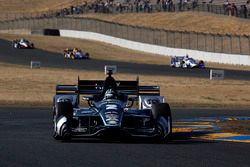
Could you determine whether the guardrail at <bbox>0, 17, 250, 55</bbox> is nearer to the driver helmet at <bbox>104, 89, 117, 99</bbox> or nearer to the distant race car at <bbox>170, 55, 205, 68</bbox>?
the distant race car at <bbox>170, 55, 205, 68</bbox>

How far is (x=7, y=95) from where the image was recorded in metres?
29.0

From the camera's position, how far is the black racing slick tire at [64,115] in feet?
43.7

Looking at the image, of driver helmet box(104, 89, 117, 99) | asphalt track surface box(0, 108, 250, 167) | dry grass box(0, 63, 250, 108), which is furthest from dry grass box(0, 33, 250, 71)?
asphalt track surface box(0, 108, 250, 167)

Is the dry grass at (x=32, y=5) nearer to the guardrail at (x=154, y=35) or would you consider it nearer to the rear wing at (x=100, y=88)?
the guardrail at (x=154, y=35)

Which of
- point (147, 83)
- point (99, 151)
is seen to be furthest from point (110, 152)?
point (147, 83)

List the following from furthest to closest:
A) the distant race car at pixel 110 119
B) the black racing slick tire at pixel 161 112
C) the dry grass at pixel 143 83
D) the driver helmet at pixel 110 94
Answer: the dry grass at pixel 143 83, the driver helmet at pixel 110 94, the black racing slick tire at pixel 161 112, the distant race car at pixel 110 119

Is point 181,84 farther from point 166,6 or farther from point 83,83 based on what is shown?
point 166,6

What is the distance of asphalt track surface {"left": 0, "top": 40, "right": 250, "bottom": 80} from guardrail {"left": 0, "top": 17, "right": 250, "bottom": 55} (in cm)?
589

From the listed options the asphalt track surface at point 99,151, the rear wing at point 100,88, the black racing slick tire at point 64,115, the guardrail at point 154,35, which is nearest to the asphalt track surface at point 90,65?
the guardrail at point 154,35

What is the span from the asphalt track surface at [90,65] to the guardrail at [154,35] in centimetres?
589

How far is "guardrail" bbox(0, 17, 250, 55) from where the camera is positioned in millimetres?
55362

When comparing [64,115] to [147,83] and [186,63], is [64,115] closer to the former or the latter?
[147,83]

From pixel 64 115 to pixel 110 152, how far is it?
6.06 ft

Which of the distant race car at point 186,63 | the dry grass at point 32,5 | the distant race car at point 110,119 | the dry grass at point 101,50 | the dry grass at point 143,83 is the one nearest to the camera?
the distant race car at point 110,119
